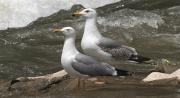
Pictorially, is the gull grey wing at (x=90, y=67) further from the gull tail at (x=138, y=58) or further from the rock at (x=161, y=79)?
the gull tail at (x=138, y=58)

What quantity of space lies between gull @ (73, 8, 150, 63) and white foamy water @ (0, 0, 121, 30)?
5966 mm

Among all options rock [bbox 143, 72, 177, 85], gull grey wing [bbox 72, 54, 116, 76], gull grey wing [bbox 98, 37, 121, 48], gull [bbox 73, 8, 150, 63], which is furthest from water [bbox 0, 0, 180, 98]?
gull grey wing [bbox 98, 37, 121, 48]

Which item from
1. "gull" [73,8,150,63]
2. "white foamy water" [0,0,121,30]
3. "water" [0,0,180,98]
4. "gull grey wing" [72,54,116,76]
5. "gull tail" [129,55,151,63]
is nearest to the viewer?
"gull grey wing" [72,54,116,76]

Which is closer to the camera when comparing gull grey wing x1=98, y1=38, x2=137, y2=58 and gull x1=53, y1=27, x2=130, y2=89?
gull x1=53, y1=27, x2=130, y2=89

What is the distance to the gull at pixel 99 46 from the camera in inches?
355

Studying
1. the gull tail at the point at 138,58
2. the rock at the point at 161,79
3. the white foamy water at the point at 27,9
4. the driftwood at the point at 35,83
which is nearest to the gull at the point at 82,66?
the driftwood at the point at 35,83

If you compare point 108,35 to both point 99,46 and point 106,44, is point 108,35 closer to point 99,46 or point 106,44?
point 106,44

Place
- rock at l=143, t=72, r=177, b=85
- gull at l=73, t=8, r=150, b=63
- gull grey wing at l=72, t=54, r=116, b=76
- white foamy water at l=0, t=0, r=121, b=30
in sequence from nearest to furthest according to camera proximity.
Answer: rock at l=143, t=72, r=177, b=85 → gull grey wing at l=72, t=54, r=116, b=76 → gull at l=73, t=8, r=150, b=63 → white foamy water at l=0, t=0, r=121, b=30

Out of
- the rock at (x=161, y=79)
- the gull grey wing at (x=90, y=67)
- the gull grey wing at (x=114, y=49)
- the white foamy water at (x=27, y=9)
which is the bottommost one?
the rock at (x=161, y=79)

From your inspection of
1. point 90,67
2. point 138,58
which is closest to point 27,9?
point 138,58

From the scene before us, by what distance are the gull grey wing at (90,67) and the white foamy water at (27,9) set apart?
699 centimetres

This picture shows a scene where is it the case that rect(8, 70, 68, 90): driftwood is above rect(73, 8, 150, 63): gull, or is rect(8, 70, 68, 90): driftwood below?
below

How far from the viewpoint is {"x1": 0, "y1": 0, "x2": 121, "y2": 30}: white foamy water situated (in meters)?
15.4

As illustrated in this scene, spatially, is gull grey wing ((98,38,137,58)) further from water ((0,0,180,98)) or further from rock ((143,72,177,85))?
rock ((143,72,177,85))
